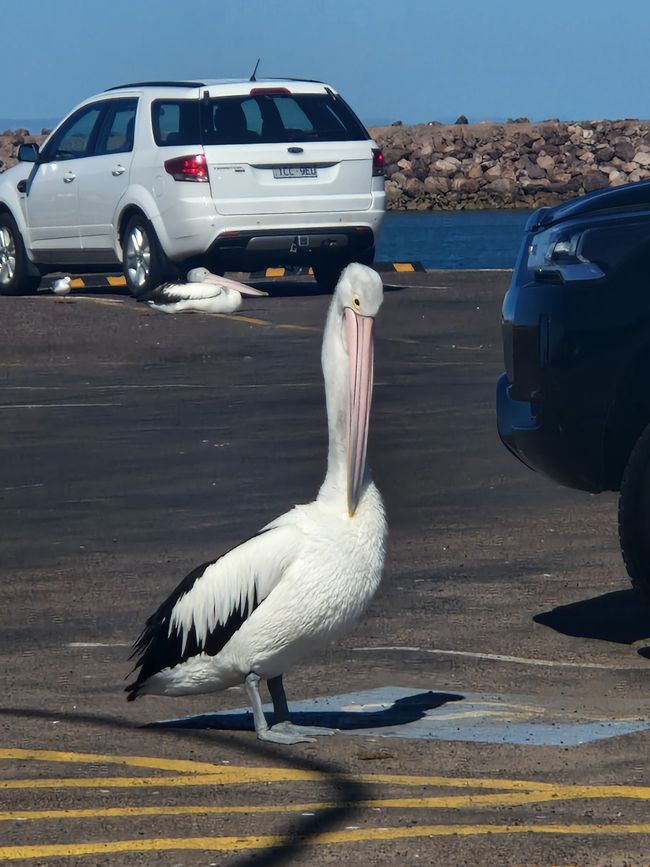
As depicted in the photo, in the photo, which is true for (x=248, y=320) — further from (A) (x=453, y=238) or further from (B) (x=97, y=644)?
(A) (x=453, y=238)

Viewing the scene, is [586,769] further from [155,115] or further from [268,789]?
[155,115]

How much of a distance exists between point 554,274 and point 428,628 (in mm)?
1425

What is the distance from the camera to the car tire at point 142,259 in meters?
19.8

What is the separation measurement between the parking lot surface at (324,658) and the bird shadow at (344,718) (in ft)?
0.04

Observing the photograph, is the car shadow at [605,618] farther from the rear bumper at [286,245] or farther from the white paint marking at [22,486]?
Answer: the rear bumper at [286,245]

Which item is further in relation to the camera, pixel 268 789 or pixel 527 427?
pixel 527 427

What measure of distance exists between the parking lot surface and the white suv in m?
4.88

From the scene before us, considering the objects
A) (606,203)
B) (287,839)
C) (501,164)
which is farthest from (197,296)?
(501,164)

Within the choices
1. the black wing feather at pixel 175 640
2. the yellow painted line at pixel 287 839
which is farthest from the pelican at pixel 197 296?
the yellow painted line at pixel 287 839

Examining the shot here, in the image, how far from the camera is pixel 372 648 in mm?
7008

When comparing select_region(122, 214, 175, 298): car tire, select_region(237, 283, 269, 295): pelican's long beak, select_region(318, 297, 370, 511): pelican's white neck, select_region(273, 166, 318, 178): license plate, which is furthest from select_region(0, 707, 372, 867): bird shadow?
select_region(237, 283, 269, 295): pelican's long beak

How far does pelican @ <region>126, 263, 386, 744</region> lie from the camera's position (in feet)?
18.4

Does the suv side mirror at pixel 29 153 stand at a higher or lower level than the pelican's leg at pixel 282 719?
lower

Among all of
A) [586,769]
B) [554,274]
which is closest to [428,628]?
[554,274]
